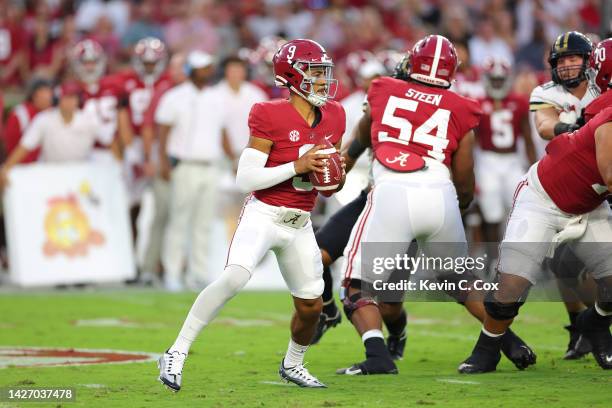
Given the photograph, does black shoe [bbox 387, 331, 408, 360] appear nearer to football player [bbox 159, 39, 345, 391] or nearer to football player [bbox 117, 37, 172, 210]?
football player [bbox 159, 39, 345, 391]

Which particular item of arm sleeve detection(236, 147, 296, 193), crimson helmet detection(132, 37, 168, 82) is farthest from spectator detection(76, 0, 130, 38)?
arm sleeve detection(236, 147, 296, 193)

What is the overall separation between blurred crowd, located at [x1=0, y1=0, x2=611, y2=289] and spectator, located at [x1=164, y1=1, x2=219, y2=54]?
0.04 feet

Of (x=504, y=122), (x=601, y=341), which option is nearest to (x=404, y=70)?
(x=601, y=341)

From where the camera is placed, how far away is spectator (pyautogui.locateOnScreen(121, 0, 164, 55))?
53.8ft

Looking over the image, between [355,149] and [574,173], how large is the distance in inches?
57.2

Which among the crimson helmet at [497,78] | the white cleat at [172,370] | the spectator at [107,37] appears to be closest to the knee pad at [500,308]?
the white cleat at [172,370]

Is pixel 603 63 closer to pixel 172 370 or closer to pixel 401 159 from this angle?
pixel 401 159

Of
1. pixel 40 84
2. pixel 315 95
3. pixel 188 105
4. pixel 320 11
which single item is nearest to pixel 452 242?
pixel 315 95

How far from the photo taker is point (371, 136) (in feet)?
24.3

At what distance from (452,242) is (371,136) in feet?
2.60

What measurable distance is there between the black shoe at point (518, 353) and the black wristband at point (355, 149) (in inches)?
54.7

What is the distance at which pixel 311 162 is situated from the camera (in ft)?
20.3

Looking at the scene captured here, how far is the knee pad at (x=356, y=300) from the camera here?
7.09 metres

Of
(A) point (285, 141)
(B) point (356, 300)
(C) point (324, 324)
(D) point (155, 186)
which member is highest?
(A) point (285, 141)
